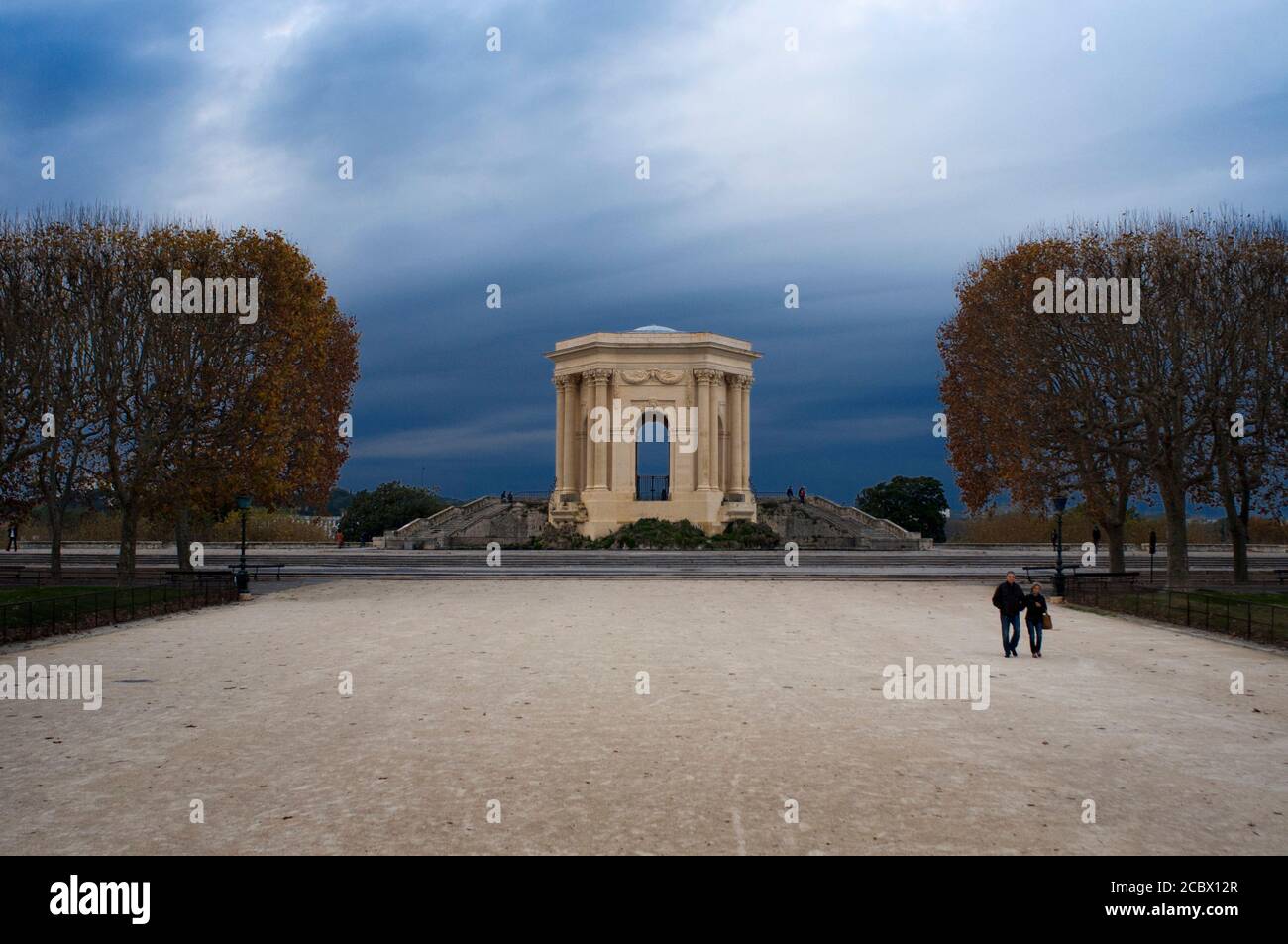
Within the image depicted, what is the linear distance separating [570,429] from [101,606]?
4145cm

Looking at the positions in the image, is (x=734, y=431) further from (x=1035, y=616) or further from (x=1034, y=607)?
(x=1035, y=616)

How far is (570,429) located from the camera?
211ft

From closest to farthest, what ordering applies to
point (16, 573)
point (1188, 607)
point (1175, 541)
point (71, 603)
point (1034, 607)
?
point (1034, 607)
point (71, 603)
point (1188, 607)
point (1175, 541)
point (16, 573)

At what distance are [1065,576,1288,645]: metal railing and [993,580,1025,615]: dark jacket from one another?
19.8 feet

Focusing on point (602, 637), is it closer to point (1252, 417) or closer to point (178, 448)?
point (178, 448)

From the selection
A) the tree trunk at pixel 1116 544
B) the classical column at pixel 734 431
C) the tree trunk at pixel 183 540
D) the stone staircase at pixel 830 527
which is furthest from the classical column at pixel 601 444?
the tree trunk at pixel 1116 544

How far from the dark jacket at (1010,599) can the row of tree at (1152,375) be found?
13.2 m

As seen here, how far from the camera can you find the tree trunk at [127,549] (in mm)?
29656

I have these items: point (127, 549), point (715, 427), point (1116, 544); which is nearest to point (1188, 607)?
point (1116, 544)

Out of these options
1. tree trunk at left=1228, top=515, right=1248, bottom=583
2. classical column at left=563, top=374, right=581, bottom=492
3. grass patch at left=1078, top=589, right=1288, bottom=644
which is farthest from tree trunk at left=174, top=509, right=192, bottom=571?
tree trunk at left=1228, top=515, right=1248, bottom=583

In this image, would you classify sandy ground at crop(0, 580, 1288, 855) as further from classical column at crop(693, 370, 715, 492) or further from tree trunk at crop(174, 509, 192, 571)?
classical column at crop(693, 370, 715, 492)

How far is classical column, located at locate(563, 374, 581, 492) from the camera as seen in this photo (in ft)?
211
